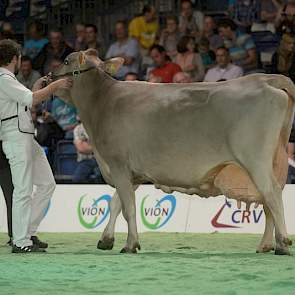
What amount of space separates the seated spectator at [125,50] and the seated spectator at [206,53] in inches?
50.3

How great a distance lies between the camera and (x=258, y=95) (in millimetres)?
8828

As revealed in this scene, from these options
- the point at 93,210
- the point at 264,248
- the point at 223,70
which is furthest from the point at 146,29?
the point at 264,248

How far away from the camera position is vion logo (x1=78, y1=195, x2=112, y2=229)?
41.3 feet

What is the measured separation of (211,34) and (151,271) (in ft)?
33.3

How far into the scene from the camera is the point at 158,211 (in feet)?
41.0

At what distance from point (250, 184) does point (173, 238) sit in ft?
6.87

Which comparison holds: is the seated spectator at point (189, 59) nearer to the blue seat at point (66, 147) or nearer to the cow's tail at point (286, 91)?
the blue seat at point (66, 147)

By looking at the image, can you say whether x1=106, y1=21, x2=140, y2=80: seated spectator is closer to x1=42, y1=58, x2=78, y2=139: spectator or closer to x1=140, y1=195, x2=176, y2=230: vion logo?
x1=42, y1=58, x2=78, y2=139: spectator

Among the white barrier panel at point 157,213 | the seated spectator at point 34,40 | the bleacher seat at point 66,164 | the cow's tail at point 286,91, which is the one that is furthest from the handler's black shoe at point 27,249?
the seated spectator at point 34,40

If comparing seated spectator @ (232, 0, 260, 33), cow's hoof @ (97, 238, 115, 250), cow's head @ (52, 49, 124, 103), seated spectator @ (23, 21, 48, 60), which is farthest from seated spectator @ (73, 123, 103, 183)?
cow's hoof @ (97, 238, 115, 250)

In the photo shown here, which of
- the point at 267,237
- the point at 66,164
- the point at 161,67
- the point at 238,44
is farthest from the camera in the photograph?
the point at 238,44

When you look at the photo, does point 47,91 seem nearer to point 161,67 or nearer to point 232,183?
point 232,183

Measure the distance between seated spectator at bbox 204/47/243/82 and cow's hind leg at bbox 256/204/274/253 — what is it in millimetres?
6331

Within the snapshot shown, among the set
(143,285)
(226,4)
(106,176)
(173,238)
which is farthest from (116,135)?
(226,4)
